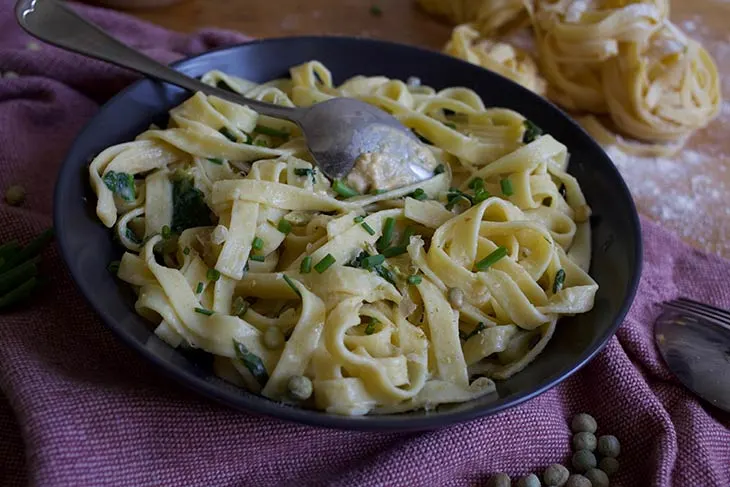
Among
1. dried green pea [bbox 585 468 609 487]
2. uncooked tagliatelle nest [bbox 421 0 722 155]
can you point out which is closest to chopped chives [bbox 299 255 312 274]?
dried green pea [bbox 585 468 609 487]

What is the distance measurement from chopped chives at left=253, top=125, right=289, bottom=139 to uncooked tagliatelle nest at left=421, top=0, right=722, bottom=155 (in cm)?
106

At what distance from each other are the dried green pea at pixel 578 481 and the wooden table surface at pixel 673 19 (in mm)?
1279

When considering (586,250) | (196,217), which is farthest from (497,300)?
(196,217)

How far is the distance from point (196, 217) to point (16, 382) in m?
0.71

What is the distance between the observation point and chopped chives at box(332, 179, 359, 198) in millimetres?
2381

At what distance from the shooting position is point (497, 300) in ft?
7.06

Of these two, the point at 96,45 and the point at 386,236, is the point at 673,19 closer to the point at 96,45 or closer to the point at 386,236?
the point at 386,236

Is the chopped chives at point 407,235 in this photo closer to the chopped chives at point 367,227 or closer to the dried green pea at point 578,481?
the chopped chives at point 367,227

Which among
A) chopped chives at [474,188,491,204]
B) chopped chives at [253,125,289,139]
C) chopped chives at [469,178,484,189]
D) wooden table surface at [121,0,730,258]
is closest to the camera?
chopped chives at [474,188,491,204]

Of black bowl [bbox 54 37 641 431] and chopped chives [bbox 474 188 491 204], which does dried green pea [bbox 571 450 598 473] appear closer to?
black bowl [bbox 54 37 641 431]

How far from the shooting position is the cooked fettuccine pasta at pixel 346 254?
6.41 ft

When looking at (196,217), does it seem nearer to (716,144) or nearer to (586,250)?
(586,250)

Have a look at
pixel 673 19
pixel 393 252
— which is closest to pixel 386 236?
pixel 393 252

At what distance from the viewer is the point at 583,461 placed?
2.12 metres
